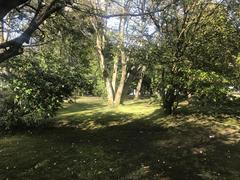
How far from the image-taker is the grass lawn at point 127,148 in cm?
1197

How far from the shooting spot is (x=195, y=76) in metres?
21.4

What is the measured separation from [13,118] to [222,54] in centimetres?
1319

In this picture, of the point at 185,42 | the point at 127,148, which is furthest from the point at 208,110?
the point at 127,148

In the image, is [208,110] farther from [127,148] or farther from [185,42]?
[127,148]

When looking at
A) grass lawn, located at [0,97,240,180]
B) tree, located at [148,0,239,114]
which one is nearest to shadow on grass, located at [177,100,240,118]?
grass lawn, located at [0,97,240,180]

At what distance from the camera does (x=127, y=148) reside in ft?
51.7

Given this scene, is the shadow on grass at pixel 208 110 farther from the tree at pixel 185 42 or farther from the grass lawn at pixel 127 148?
the tree at pixel 185 42

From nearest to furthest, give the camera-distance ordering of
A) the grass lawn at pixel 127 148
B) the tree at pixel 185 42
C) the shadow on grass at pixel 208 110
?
the grass lawn at pixel 127 148 < the tree at pixel 185 42 < the shadow on grass at pixel 208 110

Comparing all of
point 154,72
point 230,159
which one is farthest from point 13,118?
point 230,159

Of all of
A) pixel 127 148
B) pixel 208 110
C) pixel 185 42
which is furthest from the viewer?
pixel 208 110

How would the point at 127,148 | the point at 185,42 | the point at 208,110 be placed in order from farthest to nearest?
the point at 208,110 → the point at 185,42 → the point at 127,148

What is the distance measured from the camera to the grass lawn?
39.3 ft

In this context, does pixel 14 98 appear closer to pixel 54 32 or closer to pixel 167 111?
pixel 54 32

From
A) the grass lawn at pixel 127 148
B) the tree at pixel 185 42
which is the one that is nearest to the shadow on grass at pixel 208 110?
the grass lawn at pixel 127 148
